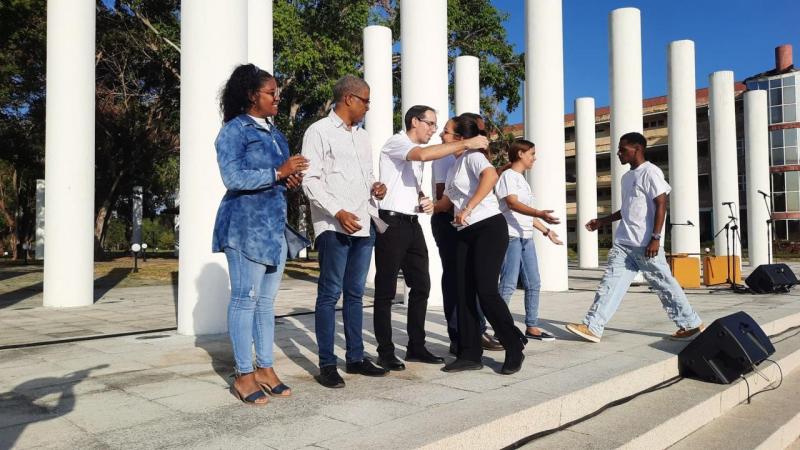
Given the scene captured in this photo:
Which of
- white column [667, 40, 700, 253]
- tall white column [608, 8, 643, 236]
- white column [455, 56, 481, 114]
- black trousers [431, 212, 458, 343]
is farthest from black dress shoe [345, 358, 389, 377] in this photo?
white column [667, 40, 700, 253]

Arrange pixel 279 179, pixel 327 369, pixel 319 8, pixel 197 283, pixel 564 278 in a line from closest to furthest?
pixel 279 179 < pixel 327 369 < pixel 197 283 < pixel 564 278 < pixel 319 8

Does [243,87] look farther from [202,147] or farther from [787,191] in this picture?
[787,191]

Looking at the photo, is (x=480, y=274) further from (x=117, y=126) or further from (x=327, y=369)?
(x=117, y=126)

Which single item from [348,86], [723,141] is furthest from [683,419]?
[723,141]

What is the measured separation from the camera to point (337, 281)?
3807 mm

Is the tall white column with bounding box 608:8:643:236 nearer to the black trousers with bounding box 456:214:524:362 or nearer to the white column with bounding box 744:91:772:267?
the white column with bounding box 744:91:772:267

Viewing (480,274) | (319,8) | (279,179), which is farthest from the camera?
(319,8)

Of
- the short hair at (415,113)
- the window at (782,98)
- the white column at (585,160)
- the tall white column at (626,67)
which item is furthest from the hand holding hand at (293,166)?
the window at (782,98)

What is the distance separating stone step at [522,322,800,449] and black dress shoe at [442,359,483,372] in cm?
93

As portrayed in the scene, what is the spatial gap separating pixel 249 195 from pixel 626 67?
46.0 ft

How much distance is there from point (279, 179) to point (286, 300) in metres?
7.21

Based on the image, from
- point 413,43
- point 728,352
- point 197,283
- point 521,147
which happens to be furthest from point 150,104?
point 728,352

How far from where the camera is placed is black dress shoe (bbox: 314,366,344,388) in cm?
367

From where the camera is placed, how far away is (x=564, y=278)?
37.0 ft
